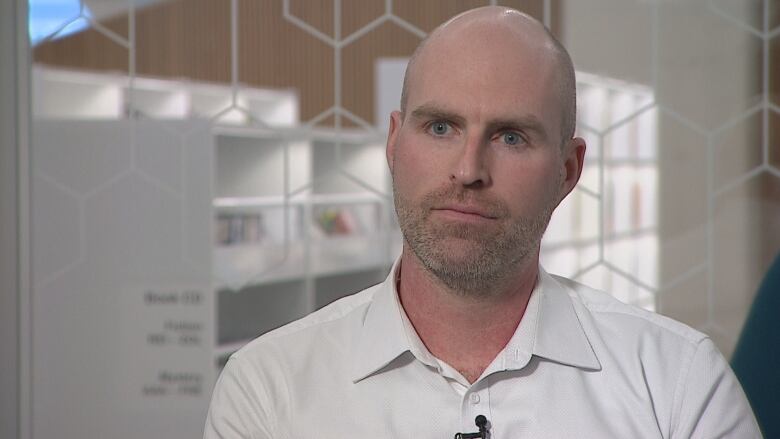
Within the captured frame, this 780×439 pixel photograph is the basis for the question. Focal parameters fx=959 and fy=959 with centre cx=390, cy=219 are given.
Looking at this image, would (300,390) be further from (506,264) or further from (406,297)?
(506,264)

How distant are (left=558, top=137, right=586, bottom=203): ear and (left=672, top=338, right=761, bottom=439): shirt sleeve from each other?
289 mm

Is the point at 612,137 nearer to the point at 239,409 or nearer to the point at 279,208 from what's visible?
the point at 279,208

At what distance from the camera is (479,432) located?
1.25m

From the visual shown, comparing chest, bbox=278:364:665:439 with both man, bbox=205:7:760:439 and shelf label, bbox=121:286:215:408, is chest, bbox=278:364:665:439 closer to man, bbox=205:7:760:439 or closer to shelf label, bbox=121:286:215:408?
man, bbox=205:7:760:439

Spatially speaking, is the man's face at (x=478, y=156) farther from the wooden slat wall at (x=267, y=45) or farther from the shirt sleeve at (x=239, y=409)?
the wooden slat wall at (x=267, y=45)

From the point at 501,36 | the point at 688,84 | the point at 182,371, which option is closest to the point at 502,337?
the point at 501,36

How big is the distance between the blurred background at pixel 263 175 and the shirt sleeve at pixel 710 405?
52 centimetres

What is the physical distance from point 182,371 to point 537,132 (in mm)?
1114

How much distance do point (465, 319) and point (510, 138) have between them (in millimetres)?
260

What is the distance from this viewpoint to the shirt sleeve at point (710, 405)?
123 cm

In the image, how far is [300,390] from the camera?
1.32 metres

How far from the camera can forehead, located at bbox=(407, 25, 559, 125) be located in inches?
48.7

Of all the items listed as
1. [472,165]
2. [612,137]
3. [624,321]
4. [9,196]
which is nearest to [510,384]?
[624,321]

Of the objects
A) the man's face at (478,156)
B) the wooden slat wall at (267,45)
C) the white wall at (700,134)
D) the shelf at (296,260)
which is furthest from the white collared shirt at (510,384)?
the wooden slat wall at (267,45)
